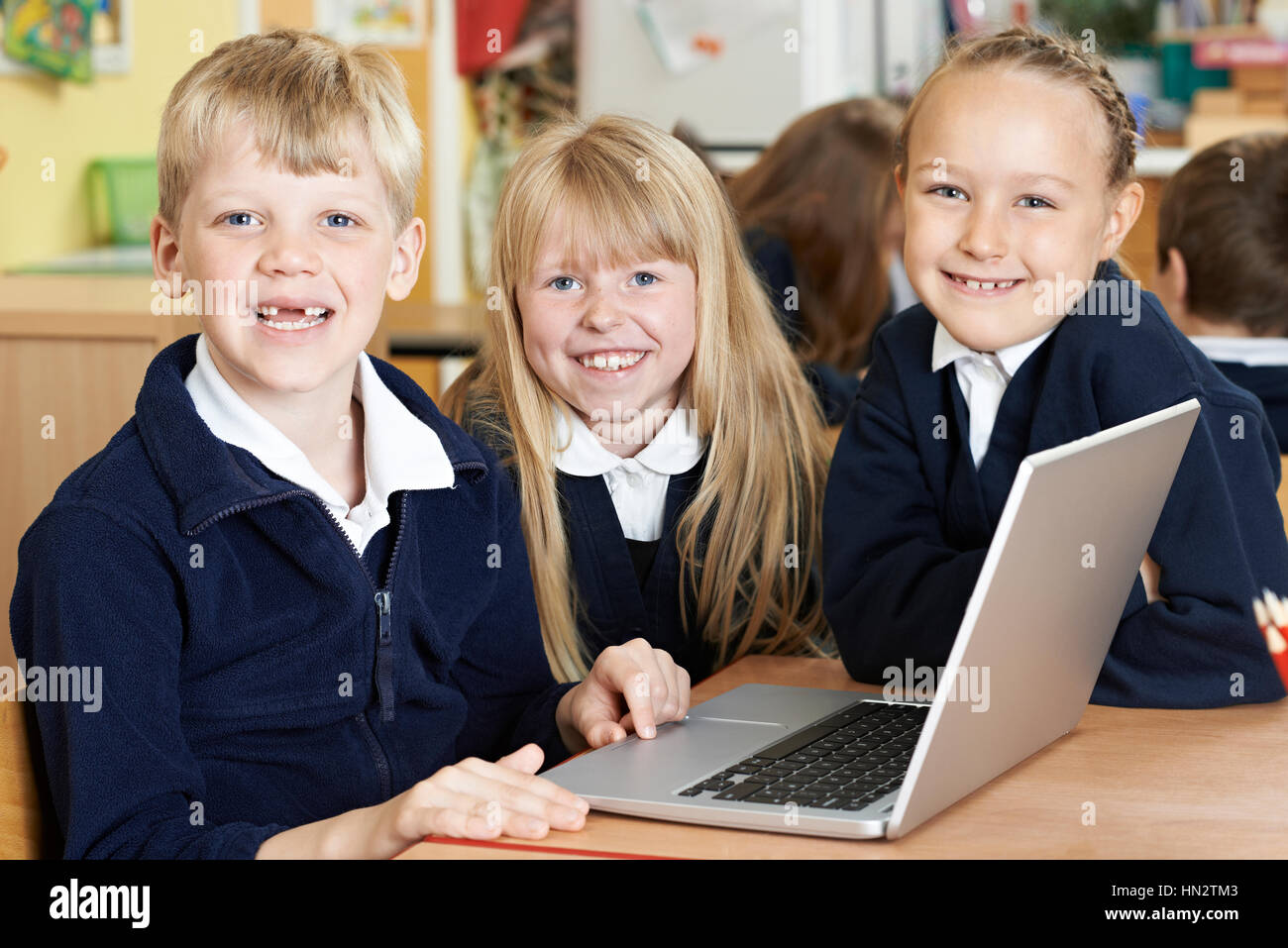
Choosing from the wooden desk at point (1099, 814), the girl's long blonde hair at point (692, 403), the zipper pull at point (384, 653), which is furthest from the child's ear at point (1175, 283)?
the zipper pull at point (384, 653)

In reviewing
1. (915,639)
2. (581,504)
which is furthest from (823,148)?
(915,639)

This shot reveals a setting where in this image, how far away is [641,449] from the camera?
4.94 ft

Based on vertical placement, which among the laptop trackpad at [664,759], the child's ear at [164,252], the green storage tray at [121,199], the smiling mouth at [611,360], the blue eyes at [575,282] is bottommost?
the laptop trackpad at [664,759]

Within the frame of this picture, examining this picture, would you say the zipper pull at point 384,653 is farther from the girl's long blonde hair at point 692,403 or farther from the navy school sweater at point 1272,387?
the navy school sweater at point 1272,387

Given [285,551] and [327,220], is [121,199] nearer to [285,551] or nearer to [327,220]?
[327,220]

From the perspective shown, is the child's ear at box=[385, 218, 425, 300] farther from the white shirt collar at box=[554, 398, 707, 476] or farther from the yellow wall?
the yellow wall

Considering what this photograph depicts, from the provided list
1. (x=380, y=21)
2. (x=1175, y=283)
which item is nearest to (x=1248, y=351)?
(x=1175, y=283)

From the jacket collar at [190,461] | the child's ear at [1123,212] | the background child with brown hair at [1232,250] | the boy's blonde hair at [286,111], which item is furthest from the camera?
the background child with brown hair at [1232,250]

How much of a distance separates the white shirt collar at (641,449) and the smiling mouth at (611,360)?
0.19 feet

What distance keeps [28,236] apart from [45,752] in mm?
2444

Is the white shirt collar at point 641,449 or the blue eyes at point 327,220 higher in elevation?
the blue eyes at point 327,220

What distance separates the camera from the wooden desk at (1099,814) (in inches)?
31.1

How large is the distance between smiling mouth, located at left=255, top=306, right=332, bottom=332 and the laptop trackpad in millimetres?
402

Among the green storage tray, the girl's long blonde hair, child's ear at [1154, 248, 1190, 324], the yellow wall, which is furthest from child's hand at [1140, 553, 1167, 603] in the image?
the green storage tray
